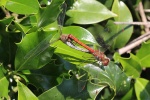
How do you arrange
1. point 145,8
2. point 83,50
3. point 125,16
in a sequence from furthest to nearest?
point 145,8 → point 125,16 → point 83,50

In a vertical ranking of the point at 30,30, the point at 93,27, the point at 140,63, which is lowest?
the point at 140,63

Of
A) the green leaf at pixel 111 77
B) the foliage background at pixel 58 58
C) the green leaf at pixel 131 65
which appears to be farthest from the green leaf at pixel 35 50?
the green leaf at pixel 131 65

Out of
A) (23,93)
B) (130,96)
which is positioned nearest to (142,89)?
(130,96)

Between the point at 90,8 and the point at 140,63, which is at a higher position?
the point at 90,8

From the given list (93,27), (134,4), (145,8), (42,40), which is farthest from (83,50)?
(145,8)

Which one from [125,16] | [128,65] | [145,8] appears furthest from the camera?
[145,8]

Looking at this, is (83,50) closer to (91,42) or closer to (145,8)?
(91,42)

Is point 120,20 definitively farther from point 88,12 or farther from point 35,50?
point 35,50

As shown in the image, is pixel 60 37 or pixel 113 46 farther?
pixel 113 46
